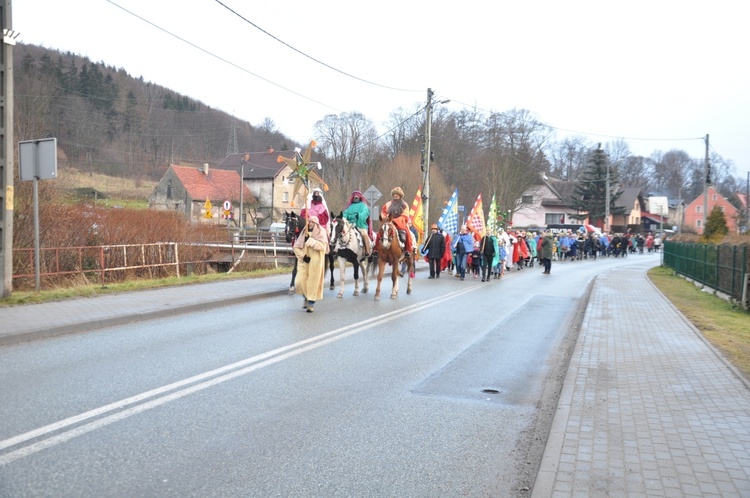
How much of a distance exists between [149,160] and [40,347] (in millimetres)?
68095

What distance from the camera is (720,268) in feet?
60.7

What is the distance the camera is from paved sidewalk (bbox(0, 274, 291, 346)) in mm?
9578

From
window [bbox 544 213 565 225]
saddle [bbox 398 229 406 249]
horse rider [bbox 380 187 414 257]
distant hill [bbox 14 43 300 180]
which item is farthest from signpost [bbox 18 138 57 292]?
window [bbox 544 213 565 225]

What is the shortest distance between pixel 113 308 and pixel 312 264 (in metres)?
3.67

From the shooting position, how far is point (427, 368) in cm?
802

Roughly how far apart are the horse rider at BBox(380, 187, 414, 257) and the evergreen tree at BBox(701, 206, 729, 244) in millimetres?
18723

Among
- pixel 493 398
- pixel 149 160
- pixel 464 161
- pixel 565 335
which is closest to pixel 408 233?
pixel 565 335

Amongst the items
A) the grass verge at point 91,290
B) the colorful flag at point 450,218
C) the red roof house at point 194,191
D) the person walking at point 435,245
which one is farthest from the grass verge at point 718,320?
the red roof house at point 194,191

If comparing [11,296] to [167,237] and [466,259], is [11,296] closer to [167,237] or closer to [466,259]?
[167,237]

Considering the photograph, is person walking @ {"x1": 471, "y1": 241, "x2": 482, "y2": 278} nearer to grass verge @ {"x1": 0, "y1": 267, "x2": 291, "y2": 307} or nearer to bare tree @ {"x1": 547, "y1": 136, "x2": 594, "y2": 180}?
grass verge @ {"x1": 0, "y1": 267, "x2": 291, "y2": 307}

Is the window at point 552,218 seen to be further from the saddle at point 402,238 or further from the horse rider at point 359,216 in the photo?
the horse rider at point 359,216

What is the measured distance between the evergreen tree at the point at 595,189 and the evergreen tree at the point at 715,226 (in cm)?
4333

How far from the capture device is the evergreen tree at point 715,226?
2964cm

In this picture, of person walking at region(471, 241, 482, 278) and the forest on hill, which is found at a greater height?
the forest on hill
